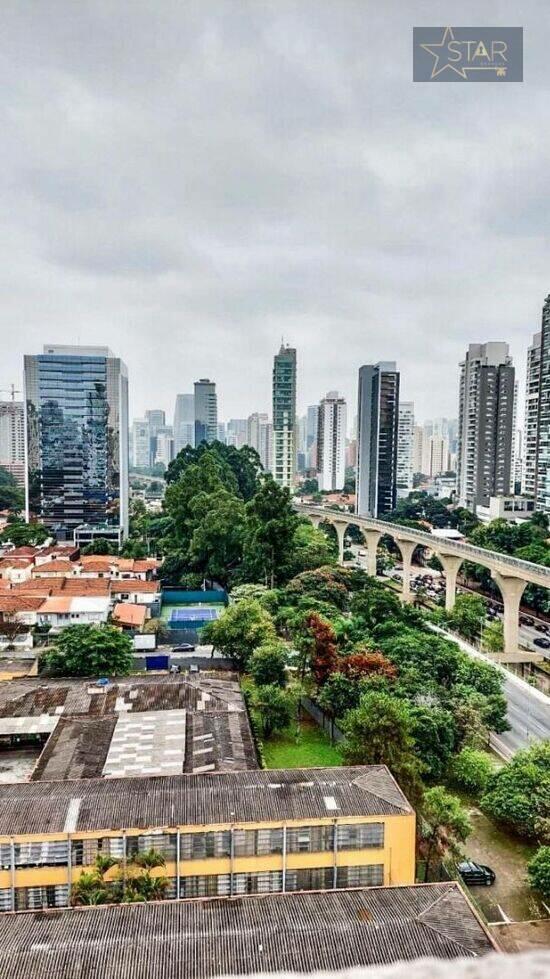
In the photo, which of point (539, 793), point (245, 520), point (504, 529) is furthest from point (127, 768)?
point (504, 529)

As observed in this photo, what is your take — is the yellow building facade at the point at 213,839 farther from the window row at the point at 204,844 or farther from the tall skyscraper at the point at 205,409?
the tall skyscraper at the point at 205,409

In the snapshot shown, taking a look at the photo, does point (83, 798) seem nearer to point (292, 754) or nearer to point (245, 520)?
point (292, 754)

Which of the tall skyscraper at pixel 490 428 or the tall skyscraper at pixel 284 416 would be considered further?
the tall skyscraper at pixel 284 416

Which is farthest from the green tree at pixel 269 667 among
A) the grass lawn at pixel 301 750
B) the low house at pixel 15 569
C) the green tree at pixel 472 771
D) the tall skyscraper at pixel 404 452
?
the tall skyscraper at pixel 404 452

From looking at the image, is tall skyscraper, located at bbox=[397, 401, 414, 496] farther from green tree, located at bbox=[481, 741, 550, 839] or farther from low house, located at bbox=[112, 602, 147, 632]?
green tree, located at bbox=[481, 741, 550, 839]

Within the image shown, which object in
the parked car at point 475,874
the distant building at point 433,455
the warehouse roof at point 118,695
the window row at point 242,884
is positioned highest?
the distant building at point 433,455

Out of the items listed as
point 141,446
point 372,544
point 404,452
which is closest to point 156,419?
point 141,446

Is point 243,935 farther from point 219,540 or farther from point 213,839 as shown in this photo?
point 219,540
